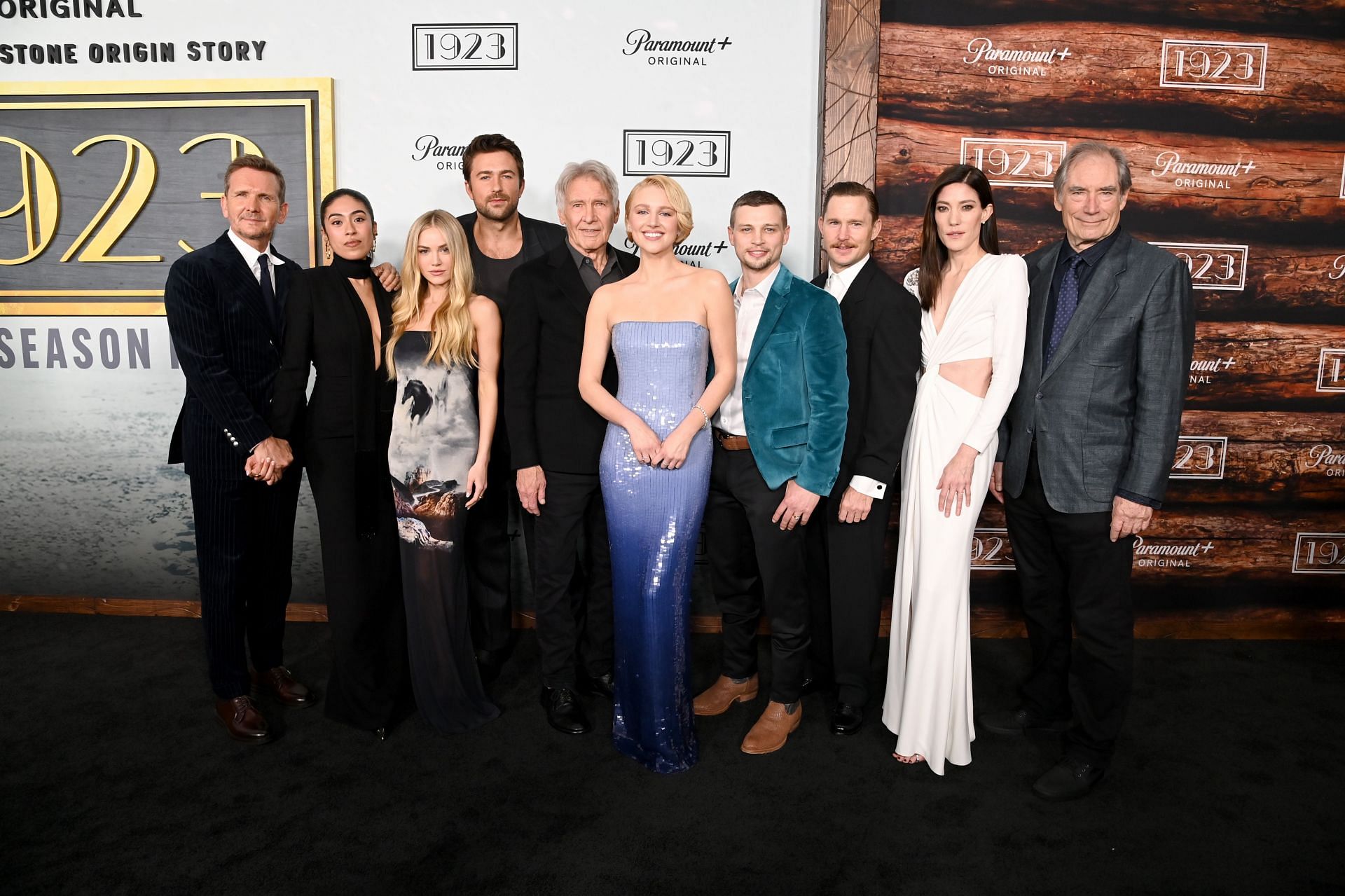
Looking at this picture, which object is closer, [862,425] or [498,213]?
[862,425]

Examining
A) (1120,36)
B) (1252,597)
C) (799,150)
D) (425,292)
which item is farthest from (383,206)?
(1252,597)

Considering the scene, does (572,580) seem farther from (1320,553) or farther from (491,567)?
(1320,553)

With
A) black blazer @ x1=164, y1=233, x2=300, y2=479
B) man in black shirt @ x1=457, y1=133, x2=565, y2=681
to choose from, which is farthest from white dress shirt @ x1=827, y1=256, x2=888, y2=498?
black blazer @ x1=164, y1=233, x2=300, y2=479

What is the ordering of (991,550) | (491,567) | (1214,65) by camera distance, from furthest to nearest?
1. (991,550)
2. (1214,65)
3. (491,567)

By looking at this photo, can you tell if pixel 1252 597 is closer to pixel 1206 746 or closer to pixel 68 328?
pixel 1206 746

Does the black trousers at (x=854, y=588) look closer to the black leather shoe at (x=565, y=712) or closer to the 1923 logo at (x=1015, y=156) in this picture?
the black leather shoe at (x=565, y=712)

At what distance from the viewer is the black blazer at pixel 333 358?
8.45 ft

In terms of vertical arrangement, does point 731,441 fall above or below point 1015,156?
below

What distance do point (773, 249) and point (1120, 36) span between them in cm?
219

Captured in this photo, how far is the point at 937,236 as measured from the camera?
8.28ft

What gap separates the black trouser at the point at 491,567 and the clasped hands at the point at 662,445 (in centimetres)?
87

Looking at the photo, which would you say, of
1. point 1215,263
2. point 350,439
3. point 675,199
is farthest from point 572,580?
point 1215,263

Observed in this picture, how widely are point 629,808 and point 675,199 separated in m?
1.75

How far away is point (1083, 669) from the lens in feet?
8.05
